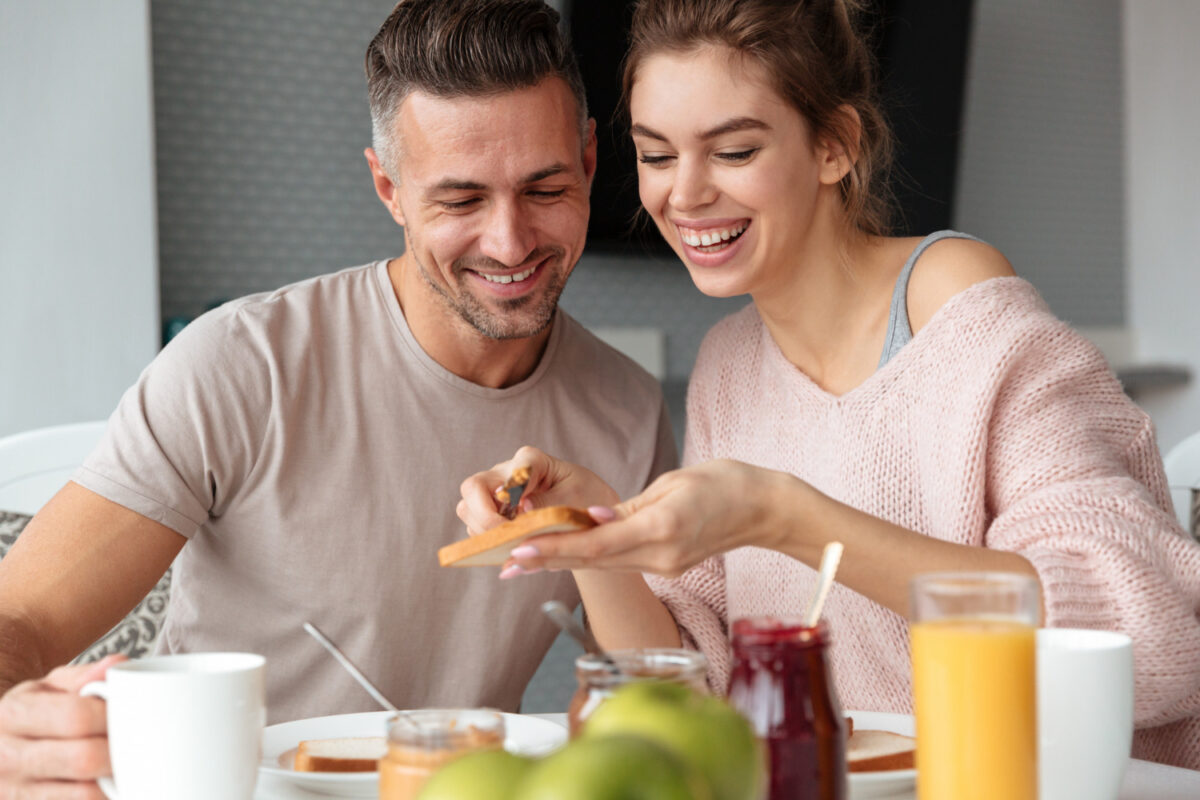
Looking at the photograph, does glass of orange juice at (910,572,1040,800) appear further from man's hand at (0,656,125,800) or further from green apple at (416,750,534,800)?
man's hand at (0,656,125,800)

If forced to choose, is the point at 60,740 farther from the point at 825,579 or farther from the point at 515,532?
the point at 825,579

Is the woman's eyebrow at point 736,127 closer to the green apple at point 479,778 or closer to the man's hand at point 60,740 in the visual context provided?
the man's hand at point 60,740

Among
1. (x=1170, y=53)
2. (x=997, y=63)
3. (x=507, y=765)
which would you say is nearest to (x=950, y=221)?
(x=997, y=63)

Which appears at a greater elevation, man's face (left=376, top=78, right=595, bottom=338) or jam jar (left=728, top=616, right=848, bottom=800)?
man's face (left=376, top=78, right=595, bottom=338)

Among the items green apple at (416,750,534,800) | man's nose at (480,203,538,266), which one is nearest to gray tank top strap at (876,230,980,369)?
man's nose at (480,203,538,266)

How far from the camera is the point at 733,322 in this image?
169 centimetres

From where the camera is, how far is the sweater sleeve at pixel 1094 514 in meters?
1.08

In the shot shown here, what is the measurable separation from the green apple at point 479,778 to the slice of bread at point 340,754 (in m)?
0.33

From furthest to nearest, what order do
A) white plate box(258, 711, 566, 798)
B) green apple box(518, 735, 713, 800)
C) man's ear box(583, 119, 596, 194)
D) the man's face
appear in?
man's ear box(583, 119, 596, 194) < the man's face < white plate box(258, 711, 566, 798) < green apple box(518, 735, 713, 800)

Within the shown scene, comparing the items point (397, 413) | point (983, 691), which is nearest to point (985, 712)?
point (983, 691)

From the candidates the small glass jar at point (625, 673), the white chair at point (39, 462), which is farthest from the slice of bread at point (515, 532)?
the white chair at point (39, 462)

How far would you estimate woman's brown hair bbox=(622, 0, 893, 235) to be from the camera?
1.39 meters

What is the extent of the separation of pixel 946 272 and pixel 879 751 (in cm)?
69

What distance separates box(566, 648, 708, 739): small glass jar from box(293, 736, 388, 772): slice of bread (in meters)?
0.21
